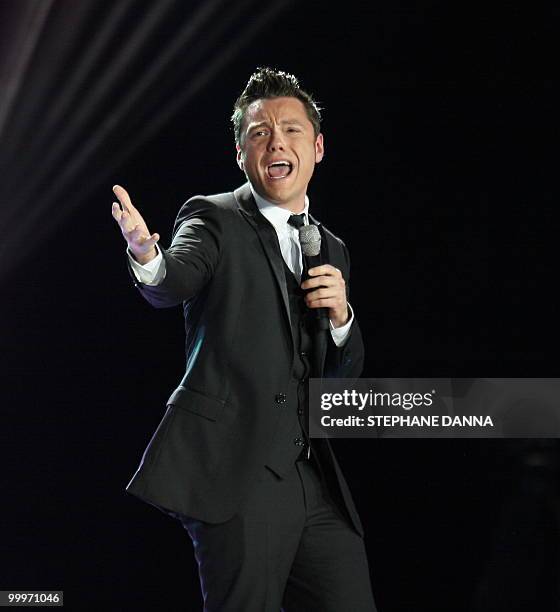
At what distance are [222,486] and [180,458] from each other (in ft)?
0.36

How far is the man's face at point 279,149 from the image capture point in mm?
2064

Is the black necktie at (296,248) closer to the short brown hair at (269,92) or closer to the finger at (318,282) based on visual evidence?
the finger at (318,282)

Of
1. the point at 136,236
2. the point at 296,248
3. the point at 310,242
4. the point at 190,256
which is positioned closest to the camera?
the point at 136,236

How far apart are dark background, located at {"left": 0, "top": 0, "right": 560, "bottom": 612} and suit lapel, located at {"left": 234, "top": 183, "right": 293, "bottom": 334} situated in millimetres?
1259

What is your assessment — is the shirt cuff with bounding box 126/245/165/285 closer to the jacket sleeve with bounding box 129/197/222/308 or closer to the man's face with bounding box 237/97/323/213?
the jacket sleeve with bounding box 129/197/222/308

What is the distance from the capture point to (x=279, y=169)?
2074 millimetres

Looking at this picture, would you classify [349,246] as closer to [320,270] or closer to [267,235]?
[267,235]

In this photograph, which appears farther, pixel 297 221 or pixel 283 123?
pixel 283 123

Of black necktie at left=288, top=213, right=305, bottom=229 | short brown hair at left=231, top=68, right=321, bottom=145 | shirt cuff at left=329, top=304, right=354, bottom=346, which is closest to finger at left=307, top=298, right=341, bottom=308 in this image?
shirt cuff at left=329, top=304, right=354, bottom=346

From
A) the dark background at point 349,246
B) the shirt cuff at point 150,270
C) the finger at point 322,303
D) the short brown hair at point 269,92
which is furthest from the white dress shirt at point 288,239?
the dark background at point 349,246

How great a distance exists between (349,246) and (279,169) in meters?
1.30

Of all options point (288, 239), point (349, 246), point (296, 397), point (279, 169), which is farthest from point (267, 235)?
point (349, 246)

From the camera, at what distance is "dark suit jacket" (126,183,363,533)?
Answer: 1.78 metres

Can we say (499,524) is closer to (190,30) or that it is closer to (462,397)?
(462,397)
